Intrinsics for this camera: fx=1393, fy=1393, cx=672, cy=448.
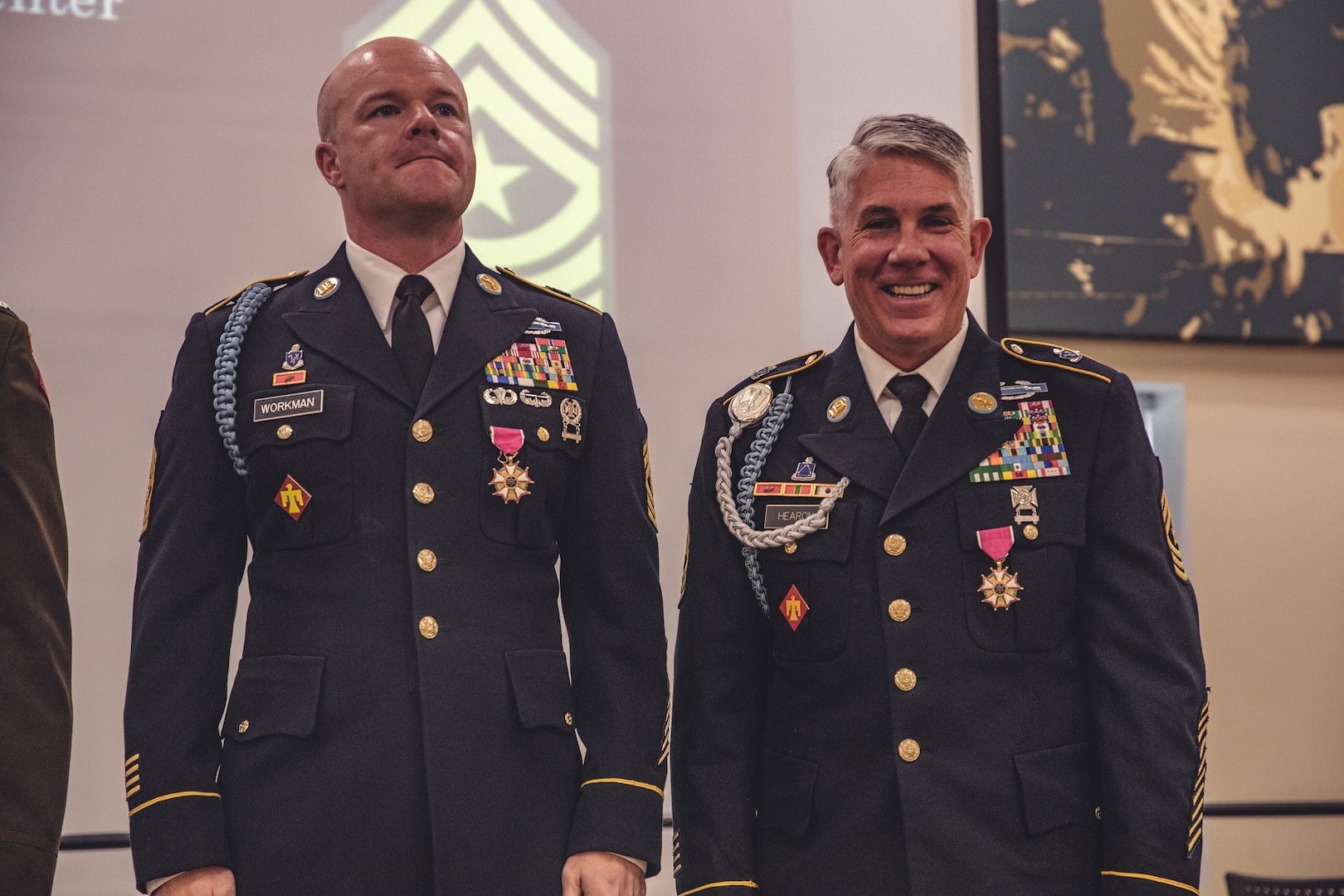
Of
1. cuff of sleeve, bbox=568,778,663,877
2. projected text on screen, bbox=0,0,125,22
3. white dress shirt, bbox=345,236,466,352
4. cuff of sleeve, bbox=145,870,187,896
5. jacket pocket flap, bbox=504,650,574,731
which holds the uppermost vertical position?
projected text on screen, bbox=0,0,125,22

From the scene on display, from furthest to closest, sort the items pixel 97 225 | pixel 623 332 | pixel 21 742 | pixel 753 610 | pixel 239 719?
→ pixel 623 332 < pixel 97 225 < pixel 753 610 < pixel 239 719 < pixel 21 742

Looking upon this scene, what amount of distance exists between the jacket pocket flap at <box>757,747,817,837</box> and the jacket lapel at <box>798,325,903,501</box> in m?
0.37

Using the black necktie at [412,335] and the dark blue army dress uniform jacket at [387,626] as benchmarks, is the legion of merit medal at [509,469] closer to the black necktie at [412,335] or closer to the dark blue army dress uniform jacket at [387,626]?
the dark blue army dress uniform jacket at [387,626]

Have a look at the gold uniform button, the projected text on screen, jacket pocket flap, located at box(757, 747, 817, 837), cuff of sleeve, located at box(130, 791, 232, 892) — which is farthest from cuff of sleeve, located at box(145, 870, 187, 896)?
the projected text on screen

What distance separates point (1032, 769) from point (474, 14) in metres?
2.02

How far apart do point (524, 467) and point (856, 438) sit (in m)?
0.45

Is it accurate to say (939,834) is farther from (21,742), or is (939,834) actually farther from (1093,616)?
(21,742)

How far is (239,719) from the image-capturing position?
5.53ft

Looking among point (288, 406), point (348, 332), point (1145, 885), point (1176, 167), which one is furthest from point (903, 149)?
point (1176, 167)

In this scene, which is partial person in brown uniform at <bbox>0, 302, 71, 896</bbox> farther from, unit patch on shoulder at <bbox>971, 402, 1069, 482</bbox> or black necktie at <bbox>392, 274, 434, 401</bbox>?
unit patch on shoulder at <bbox>971, 402, 1069, 482</bbox>

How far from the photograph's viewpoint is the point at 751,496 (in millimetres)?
1923

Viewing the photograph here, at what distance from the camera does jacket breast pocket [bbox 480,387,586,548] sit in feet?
5.84

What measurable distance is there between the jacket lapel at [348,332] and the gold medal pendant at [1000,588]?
0.77 meters

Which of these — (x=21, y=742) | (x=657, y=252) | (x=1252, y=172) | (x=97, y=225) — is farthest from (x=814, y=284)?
(x=21, y=742)
